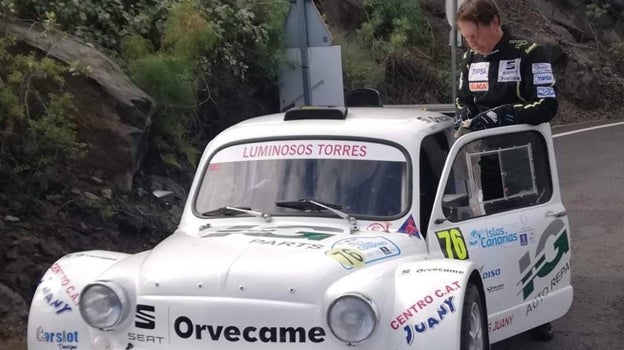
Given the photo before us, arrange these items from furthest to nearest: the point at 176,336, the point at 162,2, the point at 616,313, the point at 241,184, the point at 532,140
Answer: the point at 162,2 < the point at 616,313 < the point at 532,140 < the point at 241,184 < the point at 176,336

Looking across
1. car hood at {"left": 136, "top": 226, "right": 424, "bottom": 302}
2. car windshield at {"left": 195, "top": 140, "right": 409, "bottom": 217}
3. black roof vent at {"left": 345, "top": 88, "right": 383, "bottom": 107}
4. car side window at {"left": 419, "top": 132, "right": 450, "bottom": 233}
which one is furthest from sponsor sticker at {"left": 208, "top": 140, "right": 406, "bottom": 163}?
black roof vent at {"left": 345, "top": 88, "right": 383, "bottom": 107}

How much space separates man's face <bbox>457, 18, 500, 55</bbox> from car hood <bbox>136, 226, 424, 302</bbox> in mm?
1929

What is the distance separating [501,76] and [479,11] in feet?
1.52

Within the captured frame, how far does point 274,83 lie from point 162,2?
2.12 metres

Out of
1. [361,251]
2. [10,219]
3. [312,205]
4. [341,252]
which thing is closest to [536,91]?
[312,205]

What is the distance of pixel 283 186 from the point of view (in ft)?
18.6

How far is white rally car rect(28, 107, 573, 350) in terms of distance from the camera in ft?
14.8

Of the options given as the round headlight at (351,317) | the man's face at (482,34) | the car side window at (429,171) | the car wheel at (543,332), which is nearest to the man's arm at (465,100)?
the man's face at (482,34)

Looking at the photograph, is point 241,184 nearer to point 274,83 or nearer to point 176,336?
point 176,336

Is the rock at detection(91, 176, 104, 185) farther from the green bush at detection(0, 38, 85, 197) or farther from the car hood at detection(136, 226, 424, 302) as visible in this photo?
the car hood at detection(136, 226, 424, 302)

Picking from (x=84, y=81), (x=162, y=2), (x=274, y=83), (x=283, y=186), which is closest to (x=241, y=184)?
(x=283, y=186)

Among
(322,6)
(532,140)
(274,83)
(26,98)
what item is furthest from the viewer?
(322,6)

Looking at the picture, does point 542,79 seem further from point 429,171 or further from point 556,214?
point 429,171

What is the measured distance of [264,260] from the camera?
4.69m
